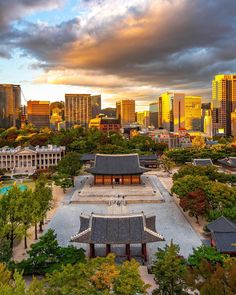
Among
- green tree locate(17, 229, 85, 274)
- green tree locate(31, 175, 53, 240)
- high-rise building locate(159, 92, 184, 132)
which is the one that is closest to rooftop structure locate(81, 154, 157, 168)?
green tree locate(31, 175, 53, 240)

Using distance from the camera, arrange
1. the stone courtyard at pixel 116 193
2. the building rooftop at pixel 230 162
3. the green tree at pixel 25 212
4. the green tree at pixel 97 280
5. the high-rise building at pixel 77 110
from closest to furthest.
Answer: the green tree at pixel 97 280 < the green tree at pixel 25 212 < the stone courtyard at pixel 116 193 < the building rooftop at pixel 230 162 < the high-rise building at pixel 77 110

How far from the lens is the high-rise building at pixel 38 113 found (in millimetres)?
194000

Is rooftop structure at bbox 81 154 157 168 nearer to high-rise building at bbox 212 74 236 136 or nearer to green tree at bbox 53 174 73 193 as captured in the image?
green tree at bbox 53 174 73 193

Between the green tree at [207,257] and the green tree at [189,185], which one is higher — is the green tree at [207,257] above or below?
below

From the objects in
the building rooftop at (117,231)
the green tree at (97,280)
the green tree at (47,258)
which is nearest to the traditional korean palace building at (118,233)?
the building rooftop at (117,231)

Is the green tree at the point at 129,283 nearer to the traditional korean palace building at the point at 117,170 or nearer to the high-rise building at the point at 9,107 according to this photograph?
the traditional korean palace building at the point at 117,170

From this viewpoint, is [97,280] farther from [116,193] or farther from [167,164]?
[167,164]

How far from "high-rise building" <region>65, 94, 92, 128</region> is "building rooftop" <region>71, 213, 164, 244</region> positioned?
16416 centimetres

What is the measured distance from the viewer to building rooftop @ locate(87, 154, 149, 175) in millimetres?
48562

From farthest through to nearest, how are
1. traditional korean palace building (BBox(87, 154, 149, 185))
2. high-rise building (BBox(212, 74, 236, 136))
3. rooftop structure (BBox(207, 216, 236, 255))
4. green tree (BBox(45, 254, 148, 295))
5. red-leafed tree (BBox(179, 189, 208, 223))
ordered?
high-rise building (BBox(212, 74, 236, 136)) < traditional korean palace building (BBox(87, 154, 149, 185)) < red-leafed tree (BBox(179, 189, 208, 223)) < rooftop structure (BBox(207, 216, 236, 255)) < green tree (BBox(45, 254, 148, 295))

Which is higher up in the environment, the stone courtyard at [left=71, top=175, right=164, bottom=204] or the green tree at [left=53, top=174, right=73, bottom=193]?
the green tree at [left=53, top=174, right=73, bottom=193]

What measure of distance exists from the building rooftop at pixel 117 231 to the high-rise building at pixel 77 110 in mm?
164165

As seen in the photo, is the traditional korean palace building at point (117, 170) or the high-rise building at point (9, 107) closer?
the traditional korean palace building at point (117, 170)

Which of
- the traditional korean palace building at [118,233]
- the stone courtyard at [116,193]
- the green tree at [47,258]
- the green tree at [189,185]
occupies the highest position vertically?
the green tree at [189,185]
